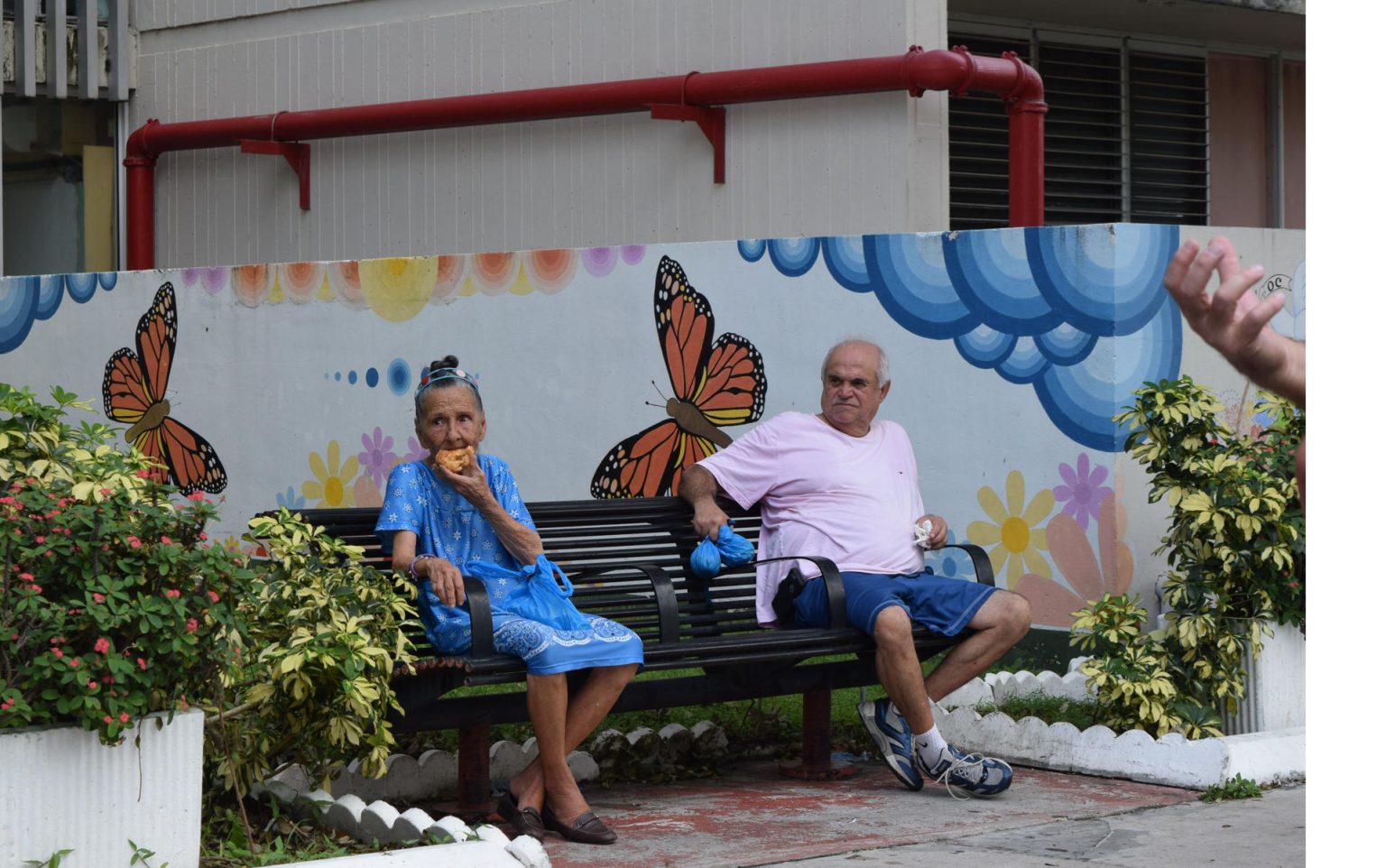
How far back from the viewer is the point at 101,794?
449 cm

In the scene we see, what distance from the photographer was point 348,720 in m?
5.03

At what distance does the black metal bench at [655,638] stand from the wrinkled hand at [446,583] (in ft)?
0.11

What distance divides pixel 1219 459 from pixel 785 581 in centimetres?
153

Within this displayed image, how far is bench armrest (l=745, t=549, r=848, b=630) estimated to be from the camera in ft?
20.5

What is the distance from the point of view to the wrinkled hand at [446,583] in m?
5.48

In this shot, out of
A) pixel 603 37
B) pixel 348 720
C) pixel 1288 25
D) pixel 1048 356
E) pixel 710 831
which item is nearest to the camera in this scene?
pixel 348 720

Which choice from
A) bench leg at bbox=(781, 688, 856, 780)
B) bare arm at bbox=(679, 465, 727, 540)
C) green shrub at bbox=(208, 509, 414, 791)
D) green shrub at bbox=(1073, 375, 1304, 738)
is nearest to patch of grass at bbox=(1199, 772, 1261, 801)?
green shrub at bbox=(1073, 375, 1304, 738)

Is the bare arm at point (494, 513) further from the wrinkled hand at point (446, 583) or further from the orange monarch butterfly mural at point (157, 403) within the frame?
the orange monarch butterfly mural at point (157, 403)

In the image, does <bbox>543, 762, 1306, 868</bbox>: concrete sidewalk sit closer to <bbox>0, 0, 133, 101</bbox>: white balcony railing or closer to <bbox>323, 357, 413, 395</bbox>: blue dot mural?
<bbox>323, 357, 413, 395</bbox>: blue dot mural

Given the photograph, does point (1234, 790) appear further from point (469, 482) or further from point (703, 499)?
point (469, 482)

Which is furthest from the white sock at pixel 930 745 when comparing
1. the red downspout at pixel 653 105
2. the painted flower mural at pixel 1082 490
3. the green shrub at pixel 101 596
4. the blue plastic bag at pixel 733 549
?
the red downspout at pixel 653 105

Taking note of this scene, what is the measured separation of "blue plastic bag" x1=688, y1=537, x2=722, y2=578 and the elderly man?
0.07m
